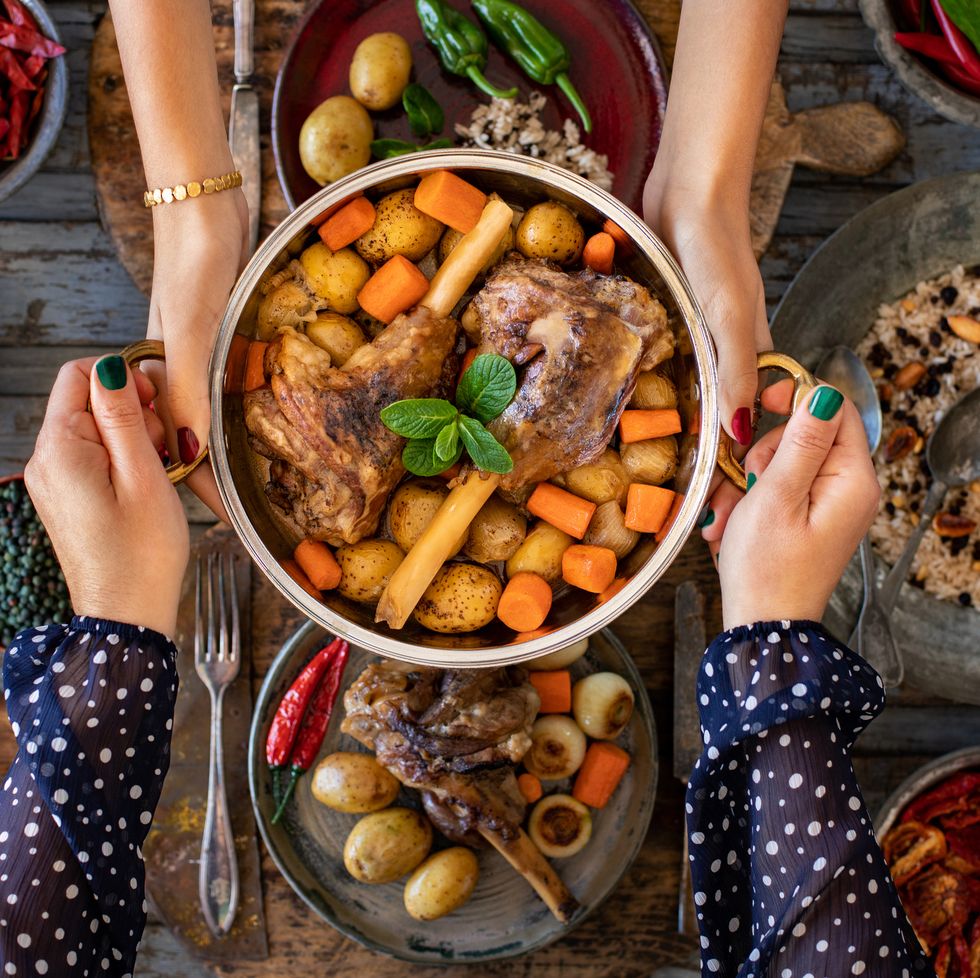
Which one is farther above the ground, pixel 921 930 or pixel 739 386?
pixel 739 386

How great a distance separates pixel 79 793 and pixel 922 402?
2.19 metres

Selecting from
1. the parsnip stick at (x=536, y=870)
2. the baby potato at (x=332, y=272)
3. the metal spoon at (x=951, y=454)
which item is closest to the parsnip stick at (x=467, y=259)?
the baby potato at (x=332, y=272)

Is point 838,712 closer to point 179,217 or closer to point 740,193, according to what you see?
point 740,193

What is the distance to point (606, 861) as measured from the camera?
2.19 m

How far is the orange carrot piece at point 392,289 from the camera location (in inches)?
69.2

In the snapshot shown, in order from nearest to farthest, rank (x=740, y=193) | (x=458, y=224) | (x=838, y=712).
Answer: (x=838, y=712) < (x=458, y=224) < (x=740, y=193)

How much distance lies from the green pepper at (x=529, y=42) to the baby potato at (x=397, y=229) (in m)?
0.61

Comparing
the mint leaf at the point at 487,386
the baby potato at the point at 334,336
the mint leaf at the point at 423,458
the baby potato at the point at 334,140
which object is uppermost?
the baby potato at the point at 334,140

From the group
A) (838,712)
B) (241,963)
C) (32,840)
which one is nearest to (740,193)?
(838,712)

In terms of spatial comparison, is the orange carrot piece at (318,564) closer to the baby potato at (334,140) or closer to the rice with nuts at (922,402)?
the baby potato at (334,140)

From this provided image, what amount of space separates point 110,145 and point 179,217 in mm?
622

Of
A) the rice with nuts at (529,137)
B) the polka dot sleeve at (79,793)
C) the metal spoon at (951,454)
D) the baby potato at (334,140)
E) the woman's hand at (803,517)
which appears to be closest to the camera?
the polka dot sleeve at (79,793)

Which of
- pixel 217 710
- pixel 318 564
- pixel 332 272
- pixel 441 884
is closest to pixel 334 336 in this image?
pixel 332 272

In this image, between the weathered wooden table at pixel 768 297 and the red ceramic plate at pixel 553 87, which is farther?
the weathered wooden table at pixel 768 297
